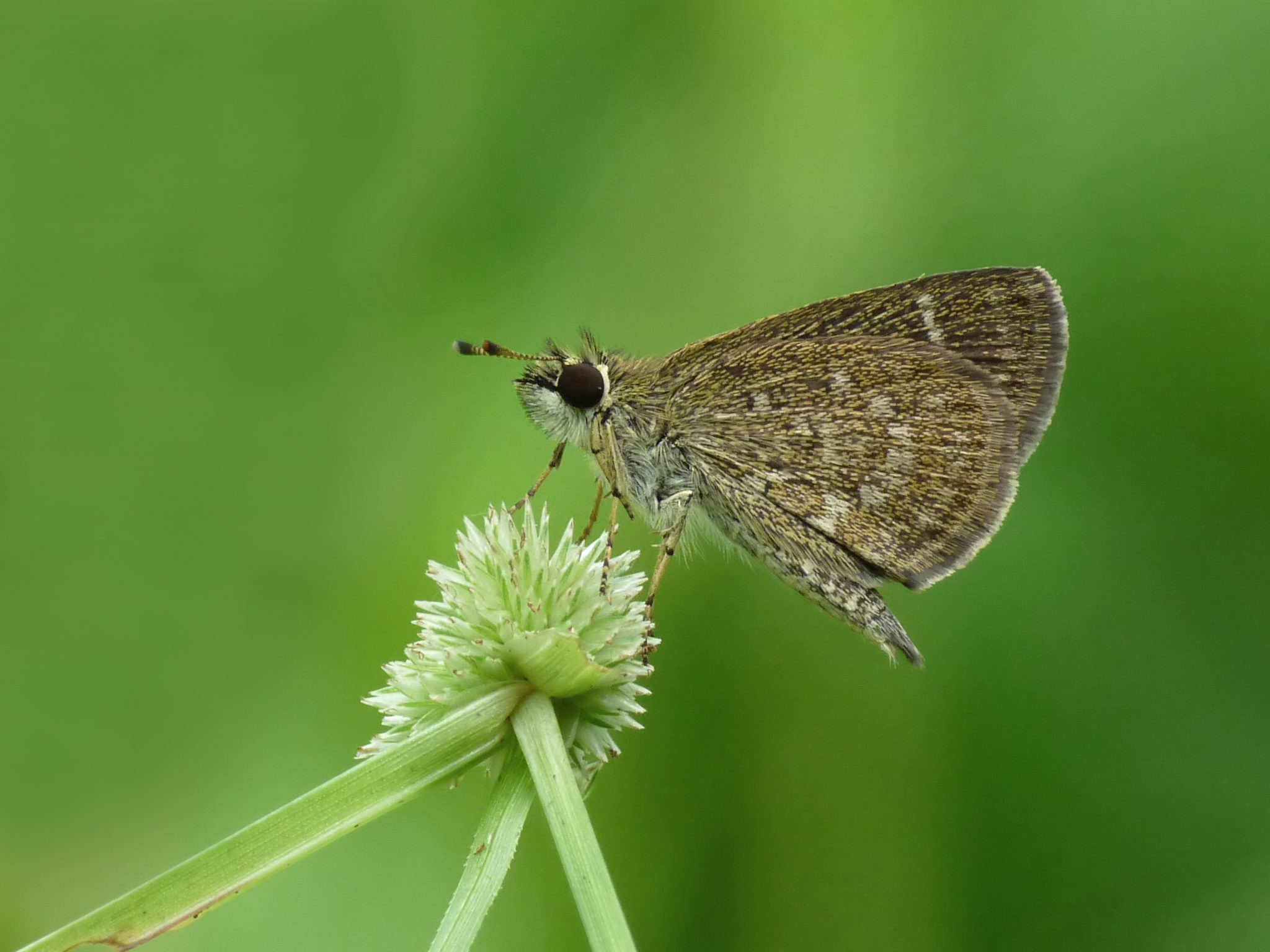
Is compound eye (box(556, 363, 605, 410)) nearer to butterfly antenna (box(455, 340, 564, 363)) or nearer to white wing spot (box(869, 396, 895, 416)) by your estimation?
butterfly antenna (box(455, 340, 564, 363))

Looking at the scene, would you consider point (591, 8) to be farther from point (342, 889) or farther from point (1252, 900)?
point (1252, 900)

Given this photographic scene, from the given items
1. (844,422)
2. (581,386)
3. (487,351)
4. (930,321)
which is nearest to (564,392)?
(581,386)

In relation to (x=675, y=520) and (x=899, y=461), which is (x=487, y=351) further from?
(x=899, y=461)

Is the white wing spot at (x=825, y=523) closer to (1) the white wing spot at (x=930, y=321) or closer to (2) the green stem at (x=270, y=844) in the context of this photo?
(1) the white wing spot at (x=930, y=321)

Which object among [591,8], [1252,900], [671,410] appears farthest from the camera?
[591,8]

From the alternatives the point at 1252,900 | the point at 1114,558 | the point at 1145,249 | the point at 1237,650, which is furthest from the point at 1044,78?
the point at 1252,900

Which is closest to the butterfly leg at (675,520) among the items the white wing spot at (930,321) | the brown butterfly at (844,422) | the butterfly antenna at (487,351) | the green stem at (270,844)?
the brown butterfly at (844,422)
